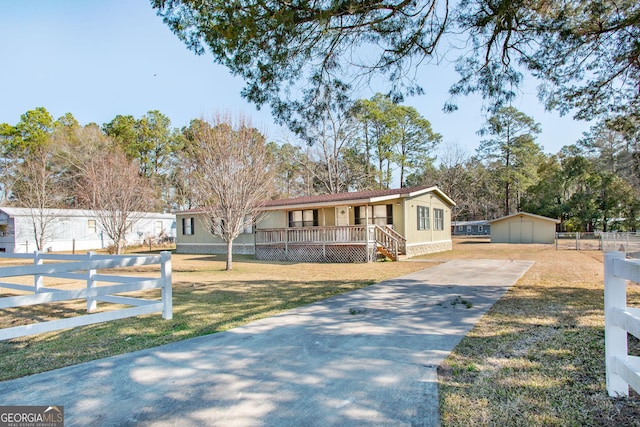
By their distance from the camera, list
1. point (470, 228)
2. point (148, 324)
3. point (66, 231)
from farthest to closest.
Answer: point (470, 228)
point (66, 231)
point (148, 324)

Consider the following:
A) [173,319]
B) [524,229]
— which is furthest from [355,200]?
[524,229]

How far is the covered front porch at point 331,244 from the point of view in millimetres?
16891

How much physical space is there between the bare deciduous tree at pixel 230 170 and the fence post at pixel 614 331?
11646 mm

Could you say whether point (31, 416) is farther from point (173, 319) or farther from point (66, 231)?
point (66, 231)

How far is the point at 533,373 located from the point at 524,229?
33.5 meters

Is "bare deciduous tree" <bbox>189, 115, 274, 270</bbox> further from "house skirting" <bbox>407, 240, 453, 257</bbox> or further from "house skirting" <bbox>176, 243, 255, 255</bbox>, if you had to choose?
"house skirting" <bbox>176, 243, 255, 255</bbox>

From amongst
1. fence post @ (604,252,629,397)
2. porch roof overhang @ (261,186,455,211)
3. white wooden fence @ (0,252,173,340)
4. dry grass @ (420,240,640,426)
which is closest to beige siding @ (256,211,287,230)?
porch roof overhang @ (261,186,455,211)

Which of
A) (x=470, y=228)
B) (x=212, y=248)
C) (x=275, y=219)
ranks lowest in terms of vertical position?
(x=212, y=248)

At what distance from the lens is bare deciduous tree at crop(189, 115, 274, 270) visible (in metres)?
13.0

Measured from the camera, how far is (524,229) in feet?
107

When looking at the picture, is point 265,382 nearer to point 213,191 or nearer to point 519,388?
point 519,388

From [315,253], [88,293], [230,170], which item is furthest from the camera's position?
[315,253]

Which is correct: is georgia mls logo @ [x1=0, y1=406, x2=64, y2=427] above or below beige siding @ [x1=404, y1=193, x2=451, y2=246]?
below

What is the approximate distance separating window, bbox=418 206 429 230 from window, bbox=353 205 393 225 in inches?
80.6
